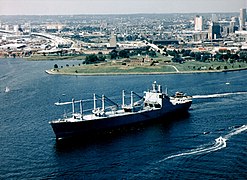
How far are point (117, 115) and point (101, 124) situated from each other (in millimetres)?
819

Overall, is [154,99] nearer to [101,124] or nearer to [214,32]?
[101,124]

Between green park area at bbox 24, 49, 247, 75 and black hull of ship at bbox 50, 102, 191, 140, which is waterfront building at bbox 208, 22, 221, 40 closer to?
green park area at bbox 24, 49, 247, 75

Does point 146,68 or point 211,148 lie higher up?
point 146,68

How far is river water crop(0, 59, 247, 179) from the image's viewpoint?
13.8 meters

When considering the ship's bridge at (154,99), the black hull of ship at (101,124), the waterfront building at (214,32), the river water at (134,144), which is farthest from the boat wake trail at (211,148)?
the waterfront building at (214,32)

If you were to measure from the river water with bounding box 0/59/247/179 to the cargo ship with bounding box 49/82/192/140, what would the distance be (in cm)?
49

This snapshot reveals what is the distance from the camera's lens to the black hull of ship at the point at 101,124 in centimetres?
1758

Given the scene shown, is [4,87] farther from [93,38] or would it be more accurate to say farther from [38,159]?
[93,38]

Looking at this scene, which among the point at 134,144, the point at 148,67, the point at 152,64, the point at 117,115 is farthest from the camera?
the point at 152,64

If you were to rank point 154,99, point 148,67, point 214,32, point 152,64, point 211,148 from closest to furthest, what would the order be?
point 211,148, point 154,99, point 148,67, point 152,64, point 214,32

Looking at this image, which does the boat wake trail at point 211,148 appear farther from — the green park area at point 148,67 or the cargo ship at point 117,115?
the green park area at point 148,67

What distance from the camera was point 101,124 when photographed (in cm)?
1845

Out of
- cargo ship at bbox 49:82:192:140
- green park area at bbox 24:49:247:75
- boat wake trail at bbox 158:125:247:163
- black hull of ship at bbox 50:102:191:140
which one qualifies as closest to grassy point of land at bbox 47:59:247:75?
green park area at bbox 24:49:247:75

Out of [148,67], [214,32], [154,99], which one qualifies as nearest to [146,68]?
[148,67]
